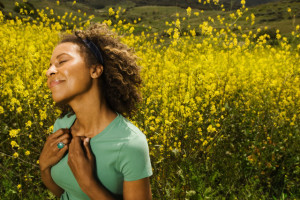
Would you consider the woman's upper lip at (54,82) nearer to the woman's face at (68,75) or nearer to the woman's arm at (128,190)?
the woman's face at (68,75)

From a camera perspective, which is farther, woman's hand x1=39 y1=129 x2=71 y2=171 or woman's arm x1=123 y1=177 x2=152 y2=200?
woman's hand x1=39 y1=129 x2=71 y2=171

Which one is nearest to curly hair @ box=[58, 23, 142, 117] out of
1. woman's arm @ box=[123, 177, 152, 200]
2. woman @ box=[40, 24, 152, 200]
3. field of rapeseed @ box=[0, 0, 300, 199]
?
woman @ box=[40, 24, 152, 200]

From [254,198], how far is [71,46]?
200cm

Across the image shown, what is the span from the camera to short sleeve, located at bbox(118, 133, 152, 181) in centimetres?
116

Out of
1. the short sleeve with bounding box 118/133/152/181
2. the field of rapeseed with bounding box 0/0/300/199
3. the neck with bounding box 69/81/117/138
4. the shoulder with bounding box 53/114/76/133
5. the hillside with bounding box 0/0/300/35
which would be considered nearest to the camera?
the short sleeve with bounding box 118/133/152/181

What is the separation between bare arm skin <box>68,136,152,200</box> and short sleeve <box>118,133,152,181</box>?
3 centimetres

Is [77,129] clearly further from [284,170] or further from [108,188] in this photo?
[284,170]

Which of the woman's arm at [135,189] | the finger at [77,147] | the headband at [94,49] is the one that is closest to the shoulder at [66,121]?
the finger at [77,147]

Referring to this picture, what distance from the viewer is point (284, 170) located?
3.04 metres

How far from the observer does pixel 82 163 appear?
46.3 inches

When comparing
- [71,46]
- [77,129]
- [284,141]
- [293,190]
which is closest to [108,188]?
[77,129]

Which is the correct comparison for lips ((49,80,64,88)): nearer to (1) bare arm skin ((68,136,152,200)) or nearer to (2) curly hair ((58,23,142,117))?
(2) curly hair ((58,23,142,117))

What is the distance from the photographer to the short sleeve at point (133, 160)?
1163 mm

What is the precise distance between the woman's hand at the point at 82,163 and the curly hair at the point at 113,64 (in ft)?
0.92
